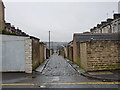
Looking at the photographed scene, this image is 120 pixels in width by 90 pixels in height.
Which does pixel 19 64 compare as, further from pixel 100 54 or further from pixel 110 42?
pixel 110 42

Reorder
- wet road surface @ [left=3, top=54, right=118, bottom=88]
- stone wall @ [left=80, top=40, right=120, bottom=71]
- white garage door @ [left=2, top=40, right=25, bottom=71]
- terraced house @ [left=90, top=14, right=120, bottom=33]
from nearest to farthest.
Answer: wet road surface @ [left=3, top=54, right=118, bottom=88], stone wall @ [left=80, top=40, right=120, bottom=71], white garage door @ [left=2, top=40, right=25, bottom=71], terraced house @ [left=90, top=14, right=120, bottom=33]

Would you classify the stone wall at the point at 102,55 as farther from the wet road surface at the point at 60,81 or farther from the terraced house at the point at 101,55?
the wet road surface at the point at 60,81

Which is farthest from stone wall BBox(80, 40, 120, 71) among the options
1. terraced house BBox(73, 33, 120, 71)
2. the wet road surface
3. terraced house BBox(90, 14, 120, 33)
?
terraced house BBox(90, 14, 120, 33)

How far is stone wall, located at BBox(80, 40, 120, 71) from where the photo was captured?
12406 millimetres

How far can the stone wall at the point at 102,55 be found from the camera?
12406 millimetres

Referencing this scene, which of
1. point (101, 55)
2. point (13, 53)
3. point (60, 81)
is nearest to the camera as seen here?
point (60, 81)

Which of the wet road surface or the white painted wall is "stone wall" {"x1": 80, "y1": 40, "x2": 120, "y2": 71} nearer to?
the wet road surface

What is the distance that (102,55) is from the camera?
12.6m

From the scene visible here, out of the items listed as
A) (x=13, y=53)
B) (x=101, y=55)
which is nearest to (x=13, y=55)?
(x=13, y=53)

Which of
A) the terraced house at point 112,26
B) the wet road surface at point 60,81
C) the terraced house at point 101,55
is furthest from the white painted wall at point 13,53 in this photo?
the terraced house at point 112,26

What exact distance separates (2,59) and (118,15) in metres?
23.0

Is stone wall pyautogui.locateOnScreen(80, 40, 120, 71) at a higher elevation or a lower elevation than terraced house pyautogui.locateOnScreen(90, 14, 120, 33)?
lower

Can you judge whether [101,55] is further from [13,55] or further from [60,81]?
[13,55]

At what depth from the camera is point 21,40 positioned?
12.7 meters
